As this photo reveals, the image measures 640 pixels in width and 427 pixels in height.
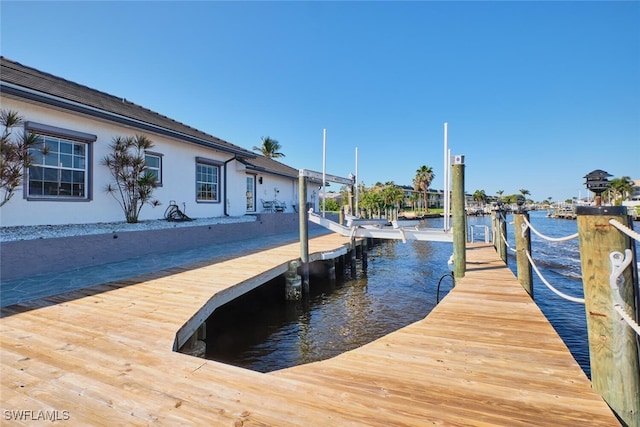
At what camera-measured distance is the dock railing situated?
5.23ft

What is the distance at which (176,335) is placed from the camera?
3004 millimetres

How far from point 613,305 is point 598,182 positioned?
92 cm

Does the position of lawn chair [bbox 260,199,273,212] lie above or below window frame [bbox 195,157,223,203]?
below

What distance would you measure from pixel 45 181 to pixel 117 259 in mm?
2686

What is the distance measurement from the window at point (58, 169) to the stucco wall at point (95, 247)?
1.95m

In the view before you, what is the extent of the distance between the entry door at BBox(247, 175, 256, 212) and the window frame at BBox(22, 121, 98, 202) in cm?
768

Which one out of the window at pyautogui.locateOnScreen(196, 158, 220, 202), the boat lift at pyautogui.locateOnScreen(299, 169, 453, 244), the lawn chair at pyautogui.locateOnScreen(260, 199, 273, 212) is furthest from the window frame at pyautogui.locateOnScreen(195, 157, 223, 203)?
the boat lift at pyautogui.locateOnScreen(299, 169, 453, 244)

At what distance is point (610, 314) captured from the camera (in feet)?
5.42

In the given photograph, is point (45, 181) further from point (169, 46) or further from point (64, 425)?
point (64, 425)

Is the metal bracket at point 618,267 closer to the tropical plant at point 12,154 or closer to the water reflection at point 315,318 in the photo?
the water reflection at point 315,318

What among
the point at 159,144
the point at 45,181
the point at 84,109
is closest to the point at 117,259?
the point at 45,181

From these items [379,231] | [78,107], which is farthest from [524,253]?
[78,107]

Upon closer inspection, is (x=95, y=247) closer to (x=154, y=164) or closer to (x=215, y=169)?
(x=154, y=164)

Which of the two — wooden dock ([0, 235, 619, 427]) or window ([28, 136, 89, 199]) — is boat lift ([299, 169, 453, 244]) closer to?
wooden dock ([0, 235, 619, 427])
